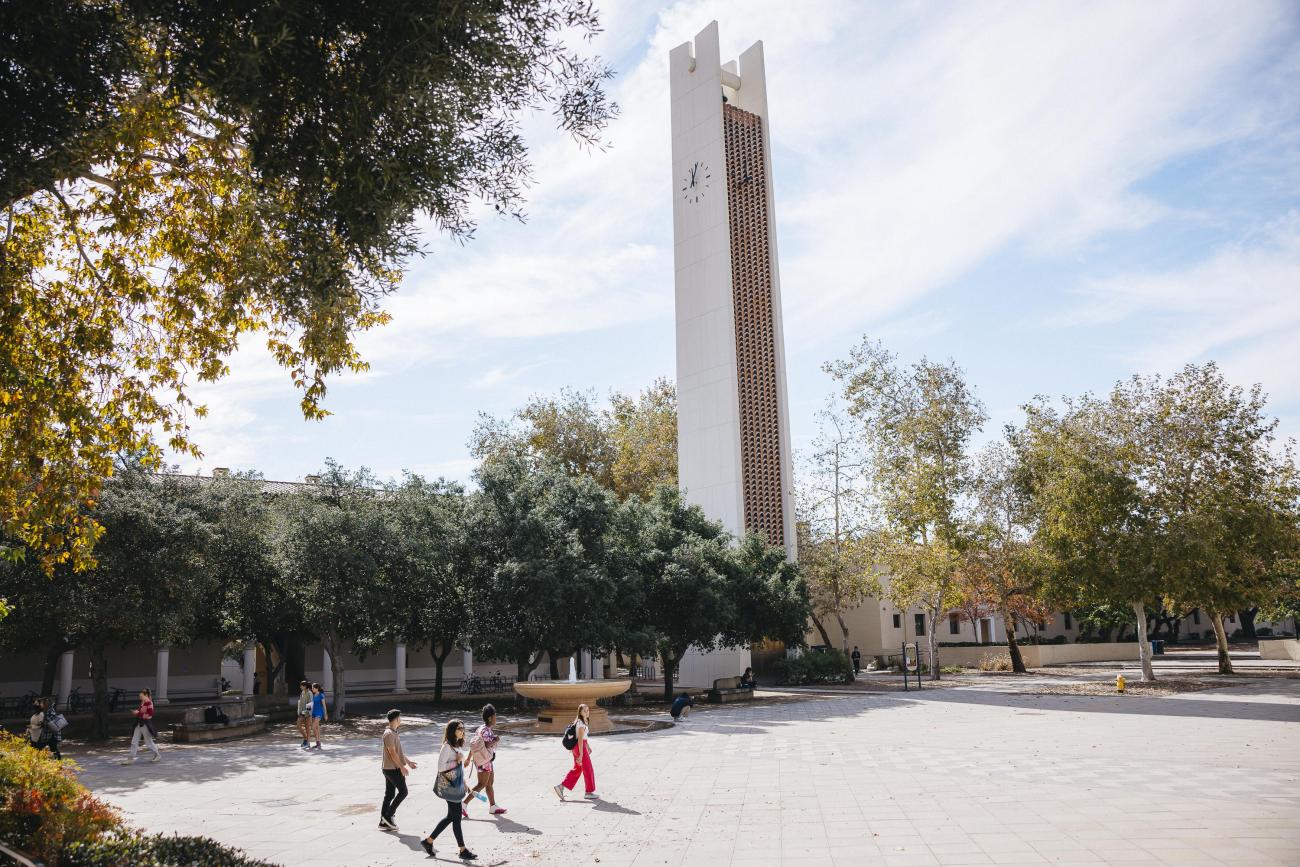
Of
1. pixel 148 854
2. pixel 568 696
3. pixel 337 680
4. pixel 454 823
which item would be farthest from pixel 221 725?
pixel 148 854

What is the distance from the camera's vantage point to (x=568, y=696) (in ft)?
63.7

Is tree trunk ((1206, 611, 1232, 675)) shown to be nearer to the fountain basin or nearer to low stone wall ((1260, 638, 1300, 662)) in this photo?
low stone wall ((1260, 638, 1300, 662))

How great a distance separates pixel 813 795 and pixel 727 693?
1750 cm

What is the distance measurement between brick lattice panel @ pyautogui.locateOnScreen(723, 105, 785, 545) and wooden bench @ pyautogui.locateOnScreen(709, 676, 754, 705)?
26.0 feet

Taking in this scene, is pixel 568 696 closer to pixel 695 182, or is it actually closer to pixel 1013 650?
pixel 695 182

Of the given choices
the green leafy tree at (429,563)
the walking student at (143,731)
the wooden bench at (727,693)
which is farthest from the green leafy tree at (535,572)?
the walking student at (143,731)

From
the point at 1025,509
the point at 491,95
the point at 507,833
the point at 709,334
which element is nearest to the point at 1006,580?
the point at 1025,509

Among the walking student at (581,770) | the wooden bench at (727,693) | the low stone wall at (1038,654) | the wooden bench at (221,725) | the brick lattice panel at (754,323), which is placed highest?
the brick lattice panel at (754,323)

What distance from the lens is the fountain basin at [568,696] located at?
19.2 m

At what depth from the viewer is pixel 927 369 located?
4000 cm

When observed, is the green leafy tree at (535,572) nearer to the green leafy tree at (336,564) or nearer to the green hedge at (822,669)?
the green leafy tree at (336,564)

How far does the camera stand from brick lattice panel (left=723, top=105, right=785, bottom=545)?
37.3 m

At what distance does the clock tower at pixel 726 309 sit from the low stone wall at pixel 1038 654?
13.8 meters

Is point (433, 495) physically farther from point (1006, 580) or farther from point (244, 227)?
point (1006, 580)
